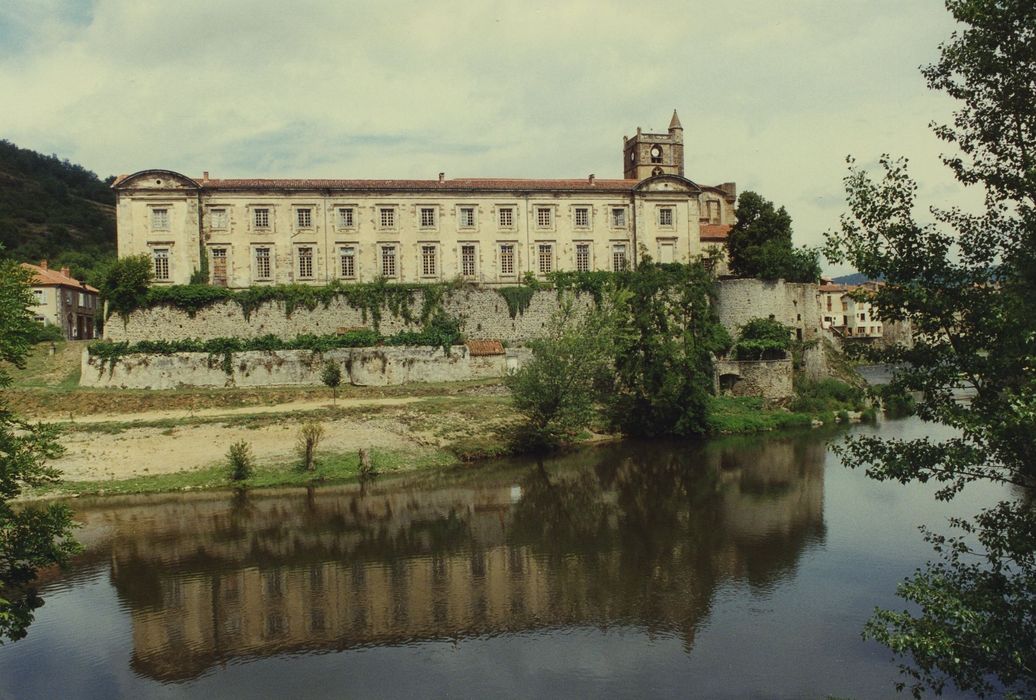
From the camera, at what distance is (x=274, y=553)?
1980 cm

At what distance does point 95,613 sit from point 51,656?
1990 millimetres

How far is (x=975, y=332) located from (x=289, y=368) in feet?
106

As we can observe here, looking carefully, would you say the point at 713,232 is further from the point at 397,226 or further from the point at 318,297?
the point at 318,297

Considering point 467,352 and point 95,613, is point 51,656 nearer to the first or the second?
point 95,613

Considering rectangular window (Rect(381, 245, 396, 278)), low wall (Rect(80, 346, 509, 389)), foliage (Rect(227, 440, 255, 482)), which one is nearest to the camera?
foliage (Rect(227, 440, 255, 482))

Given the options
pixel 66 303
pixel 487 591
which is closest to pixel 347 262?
pixel 66 303

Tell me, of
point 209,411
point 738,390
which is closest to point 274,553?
point 209,411

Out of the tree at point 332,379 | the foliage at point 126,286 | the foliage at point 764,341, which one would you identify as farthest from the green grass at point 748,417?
the foliage at point 126,286

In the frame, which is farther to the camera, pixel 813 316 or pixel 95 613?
pixel 813 316

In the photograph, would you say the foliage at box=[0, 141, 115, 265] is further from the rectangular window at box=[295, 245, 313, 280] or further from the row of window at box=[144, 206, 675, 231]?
the rectangular window at box=[295, 245, 313, 280]

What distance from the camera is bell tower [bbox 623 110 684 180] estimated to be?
5372 centimetres

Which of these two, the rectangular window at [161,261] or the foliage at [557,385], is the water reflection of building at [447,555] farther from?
the rectangular window at [161,261]

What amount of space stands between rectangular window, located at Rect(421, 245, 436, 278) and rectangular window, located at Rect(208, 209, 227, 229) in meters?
10.2

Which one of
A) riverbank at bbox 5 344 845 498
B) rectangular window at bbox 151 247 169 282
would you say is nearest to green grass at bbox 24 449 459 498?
riverbank at bbox 5 344 845 498
